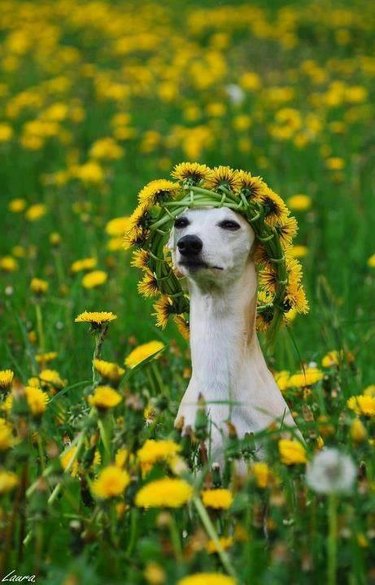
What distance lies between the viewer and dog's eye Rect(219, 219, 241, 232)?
1866 millimetres

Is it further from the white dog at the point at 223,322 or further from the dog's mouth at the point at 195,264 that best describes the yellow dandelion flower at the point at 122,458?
the dog's mouth at the point at 195,264

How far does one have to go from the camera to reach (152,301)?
335 cm

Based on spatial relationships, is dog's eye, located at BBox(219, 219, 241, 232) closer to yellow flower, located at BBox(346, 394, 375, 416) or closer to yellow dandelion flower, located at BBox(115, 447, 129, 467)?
yellow flower, located at BBox(346, 394, 375, 416)

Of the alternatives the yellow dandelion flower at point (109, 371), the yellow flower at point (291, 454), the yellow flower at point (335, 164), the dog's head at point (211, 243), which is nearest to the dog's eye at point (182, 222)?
the dog's head at point (211, 243)

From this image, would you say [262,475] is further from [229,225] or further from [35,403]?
[229,225]

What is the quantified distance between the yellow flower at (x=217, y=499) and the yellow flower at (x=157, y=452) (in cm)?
8

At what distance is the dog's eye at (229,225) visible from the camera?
6.12 ft

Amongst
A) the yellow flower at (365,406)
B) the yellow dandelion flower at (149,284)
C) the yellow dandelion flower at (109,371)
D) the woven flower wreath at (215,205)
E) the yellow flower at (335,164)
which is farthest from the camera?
the yellow flower at (335,164)

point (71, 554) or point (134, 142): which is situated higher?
point (134, 142)

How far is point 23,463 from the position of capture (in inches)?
57.2

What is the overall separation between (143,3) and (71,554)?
33.8 feet

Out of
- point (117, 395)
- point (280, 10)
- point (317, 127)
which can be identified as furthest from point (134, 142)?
point (280, 10)

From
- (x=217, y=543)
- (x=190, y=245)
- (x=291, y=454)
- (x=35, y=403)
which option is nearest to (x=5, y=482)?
(x=35, y=403)

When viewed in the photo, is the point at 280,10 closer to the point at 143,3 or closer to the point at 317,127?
the point at 143,3
